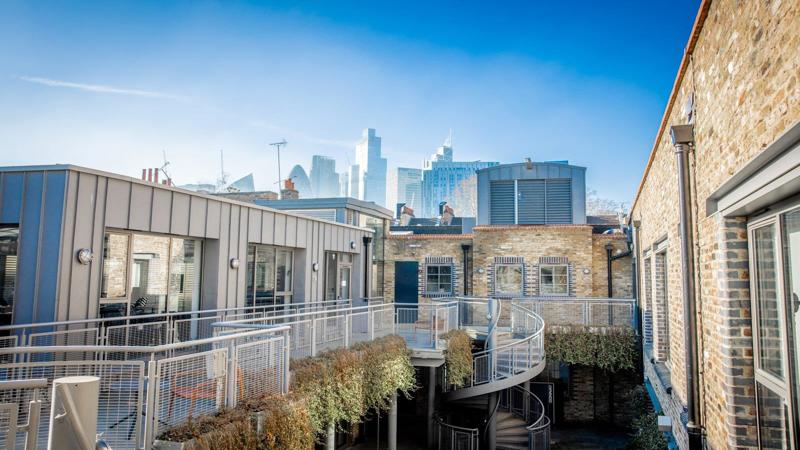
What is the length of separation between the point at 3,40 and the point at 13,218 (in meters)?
11.1

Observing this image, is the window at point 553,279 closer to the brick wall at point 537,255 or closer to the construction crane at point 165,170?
the brick wall at point 537,255

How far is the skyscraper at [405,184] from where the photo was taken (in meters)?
152

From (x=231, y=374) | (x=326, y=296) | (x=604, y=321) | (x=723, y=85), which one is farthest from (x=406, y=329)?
(x=723, y=85)

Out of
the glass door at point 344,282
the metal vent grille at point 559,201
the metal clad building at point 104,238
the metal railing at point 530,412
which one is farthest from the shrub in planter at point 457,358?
the metal vent grille at point 559,201

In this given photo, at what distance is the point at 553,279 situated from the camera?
20.5 meters

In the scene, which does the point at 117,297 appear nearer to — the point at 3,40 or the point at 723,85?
the point at 723,85

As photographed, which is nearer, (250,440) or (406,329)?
(250,440)

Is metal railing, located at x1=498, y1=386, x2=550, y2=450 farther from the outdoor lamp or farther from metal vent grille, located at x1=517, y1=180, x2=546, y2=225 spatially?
the outdoor lamp

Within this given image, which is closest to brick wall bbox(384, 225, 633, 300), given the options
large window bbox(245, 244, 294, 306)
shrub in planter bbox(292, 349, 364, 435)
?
large window bbox(245, 244, 294, 306)

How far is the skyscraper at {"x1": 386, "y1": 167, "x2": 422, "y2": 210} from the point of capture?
499 ft

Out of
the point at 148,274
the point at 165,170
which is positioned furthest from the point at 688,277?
the point at 165,170

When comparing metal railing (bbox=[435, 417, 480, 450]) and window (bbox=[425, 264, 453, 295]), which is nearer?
metal railing (bbox=[435, 417, 480, 450])

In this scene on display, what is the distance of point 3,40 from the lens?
15398mm

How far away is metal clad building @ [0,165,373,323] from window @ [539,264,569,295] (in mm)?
11881
